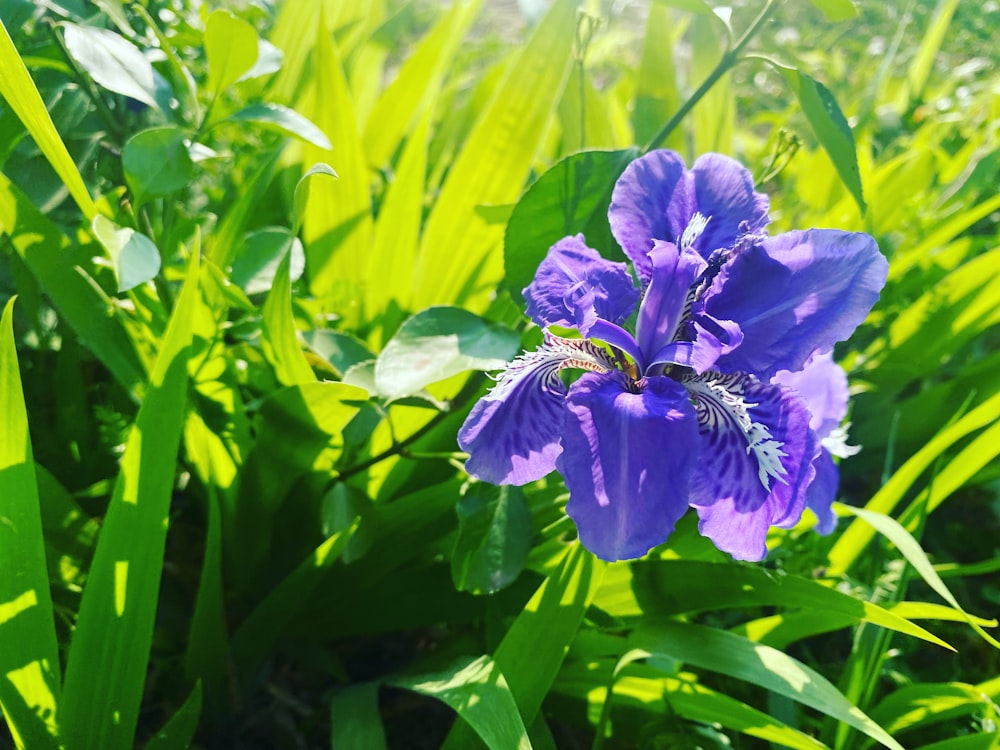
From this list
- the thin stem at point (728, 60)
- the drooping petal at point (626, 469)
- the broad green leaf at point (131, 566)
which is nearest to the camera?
the drooping petal at point (626, 469)

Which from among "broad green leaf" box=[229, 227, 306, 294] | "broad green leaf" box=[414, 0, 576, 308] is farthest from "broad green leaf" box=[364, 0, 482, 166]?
"broad green leaf" box=[229, 227, 306, 294]

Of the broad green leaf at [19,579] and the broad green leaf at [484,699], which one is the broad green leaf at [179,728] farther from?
the broad green leaf at [484,699]

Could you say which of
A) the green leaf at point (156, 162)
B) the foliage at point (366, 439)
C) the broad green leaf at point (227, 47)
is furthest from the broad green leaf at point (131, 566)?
the broad green leaf at point (227, 47)

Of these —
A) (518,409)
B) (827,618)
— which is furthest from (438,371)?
(827,618)

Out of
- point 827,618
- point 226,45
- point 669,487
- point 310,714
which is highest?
point 226,45

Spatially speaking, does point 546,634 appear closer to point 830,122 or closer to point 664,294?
point 664,294

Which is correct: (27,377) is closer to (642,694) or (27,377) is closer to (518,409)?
(518,409)

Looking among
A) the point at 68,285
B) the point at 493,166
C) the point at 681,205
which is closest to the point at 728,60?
the point at 681,205
